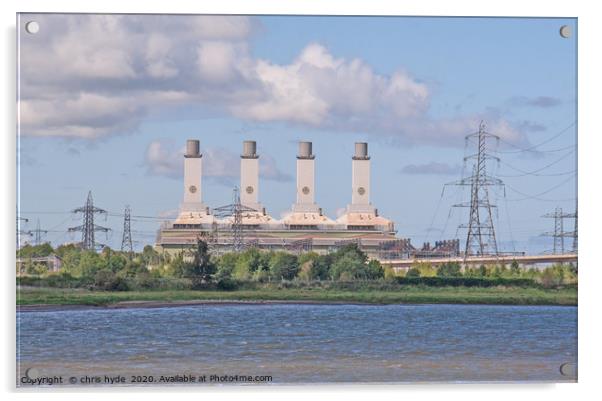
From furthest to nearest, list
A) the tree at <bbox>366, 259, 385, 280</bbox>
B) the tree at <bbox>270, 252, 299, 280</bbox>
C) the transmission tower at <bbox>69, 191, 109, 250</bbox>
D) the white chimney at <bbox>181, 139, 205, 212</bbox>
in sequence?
the tree at <bbox>270, 252, 299, 280</bbox>, the tree at <bbox>366, 259, 385, 280</bbox>, the white chimney at <bbox>181, 139, 205, 212</bbox>, the transmission tower at <bbox>69, 191, 109, 250</bbox>

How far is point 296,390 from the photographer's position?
8.89 m

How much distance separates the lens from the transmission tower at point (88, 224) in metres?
11.0

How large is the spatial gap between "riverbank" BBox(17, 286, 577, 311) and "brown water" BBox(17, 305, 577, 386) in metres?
0.47

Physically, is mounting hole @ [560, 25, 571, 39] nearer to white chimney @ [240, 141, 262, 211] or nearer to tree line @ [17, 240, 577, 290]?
tree line @ [17, 240, 577, 290]

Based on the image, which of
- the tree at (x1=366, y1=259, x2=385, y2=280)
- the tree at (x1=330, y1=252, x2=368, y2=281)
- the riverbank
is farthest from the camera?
the tree at (x1=330, y1=252, x2=368, y2=281)

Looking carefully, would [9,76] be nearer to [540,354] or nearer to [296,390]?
[296,390]

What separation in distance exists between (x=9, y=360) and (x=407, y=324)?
13.8 ft

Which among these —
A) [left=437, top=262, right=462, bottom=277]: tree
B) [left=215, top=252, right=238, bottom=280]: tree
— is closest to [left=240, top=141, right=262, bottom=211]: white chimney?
[left=215, top=252, right=238, bottom=280]: tree

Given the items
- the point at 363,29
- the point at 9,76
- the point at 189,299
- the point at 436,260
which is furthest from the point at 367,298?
the point at 9,76

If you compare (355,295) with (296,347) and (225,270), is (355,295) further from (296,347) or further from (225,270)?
(296,347)

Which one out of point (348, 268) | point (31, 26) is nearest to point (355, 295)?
point (348, 268)

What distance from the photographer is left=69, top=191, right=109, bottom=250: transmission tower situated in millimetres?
11008

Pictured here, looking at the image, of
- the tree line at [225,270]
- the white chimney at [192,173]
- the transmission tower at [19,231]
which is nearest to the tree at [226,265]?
the tree line at [225,270]

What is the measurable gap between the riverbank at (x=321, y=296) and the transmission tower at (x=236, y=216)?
1185 mm
